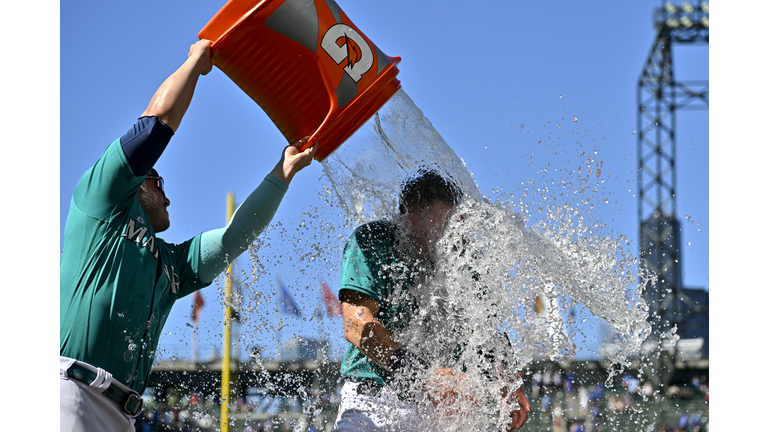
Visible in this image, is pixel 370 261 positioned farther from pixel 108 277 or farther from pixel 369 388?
pixel 108 277

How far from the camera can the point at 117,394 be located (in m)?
1.93

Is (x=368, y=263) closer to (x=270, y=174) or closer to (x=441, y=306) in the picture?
(x=441, y=306)

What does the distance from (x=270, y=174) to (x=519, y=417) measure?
1.35m

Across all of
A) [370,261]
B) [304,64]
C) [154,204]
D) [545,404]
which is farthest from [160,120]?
[545,404]

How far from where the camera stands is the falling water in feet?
7.91

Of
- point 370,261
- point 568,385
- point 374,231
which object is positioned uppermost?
point 374,231

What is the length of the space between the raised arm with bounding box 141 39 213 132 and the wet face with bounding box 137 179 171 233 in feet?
1.40

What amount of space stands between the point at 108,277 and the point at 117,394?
360mm

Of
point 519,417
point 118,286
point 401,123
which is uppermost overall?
point 401,123

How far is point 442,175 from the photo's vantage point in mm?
2537

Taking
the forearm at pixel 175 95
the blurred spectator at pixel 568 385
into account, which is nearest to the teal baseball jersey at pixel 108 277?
the forearm at pixel 175 95
